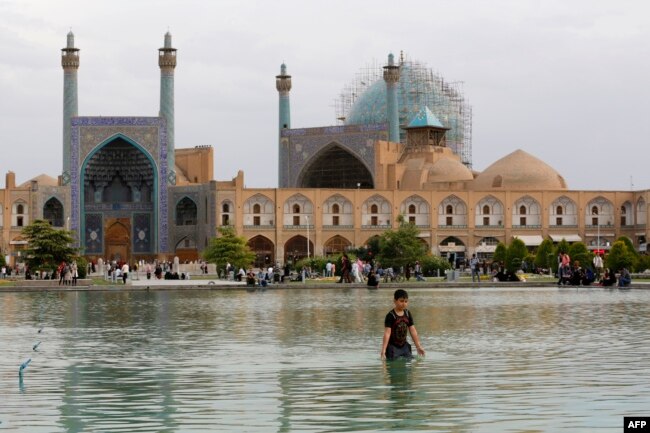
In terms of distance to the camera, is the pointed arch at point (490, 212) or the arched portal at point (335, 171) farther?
the arched portal at point (335, 171)

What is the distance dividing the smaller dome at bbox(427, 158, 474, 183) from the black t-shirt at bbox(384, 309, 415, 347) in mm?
50799

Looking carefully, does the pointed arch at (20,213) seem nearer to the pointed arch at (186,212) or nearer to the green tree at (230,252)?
the pointed arch at (186,212)

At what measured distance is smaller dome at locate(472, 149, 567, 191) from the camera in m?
61.2

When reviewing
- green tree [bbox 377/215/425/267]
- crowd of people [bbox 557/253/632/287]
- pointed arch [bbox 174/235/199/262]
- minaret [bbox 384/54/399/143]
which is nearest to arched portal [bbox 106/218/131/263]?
pointed arch [bbox 174/235/199/262]

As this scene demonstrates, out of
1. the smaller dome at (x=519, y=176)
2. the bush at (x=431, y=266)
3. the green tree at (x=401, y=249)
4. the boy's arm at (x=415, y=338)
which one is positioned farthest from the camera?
the smaller dome at (x=519, y=176)

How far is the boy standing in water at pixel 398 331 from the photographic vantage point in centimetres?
1049

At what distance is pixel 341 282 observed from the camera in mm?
35062

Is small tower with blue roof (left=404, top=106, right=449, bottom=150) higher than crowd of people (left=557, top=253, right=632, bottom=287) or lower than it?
higher

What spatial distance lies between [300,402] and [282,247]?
48.3 m

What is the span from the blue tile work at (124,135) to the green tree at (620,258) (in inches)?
964

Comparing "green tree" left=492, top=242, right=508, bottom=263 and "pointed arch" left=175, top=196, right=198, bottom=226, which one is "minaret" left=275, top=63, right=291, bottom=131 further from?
"green tree" left=492, top=242, right=508, bottom=263

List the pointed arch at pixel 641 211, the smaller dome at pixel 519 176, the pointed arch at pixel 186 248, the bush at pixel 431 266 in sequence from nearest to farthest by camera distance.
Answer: the bush at pixel 431 266, the pointed arch at pixel 186 248, the pointed arch at pixel 641 211, the smaller dome at pixel 519 176

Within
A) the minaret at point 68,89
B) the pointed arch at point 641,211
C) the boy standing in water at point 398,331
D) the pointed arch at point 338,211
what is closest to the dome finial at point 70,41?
the minaret at point 68,89

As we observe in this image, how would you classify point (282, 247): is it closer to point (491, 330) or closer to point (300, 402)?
point (491, 330)
